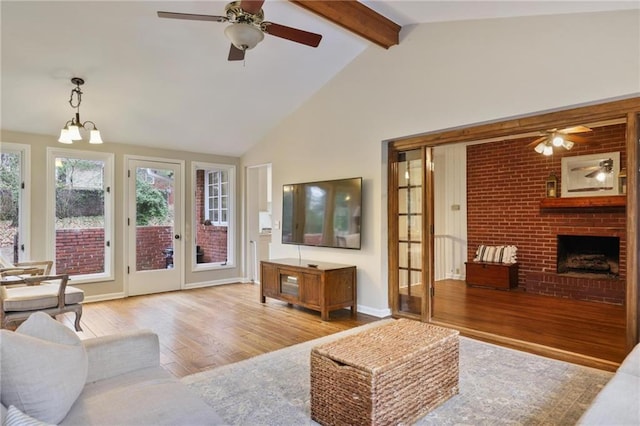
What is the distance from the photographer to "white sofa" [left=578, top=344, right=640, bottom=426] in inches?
56.6

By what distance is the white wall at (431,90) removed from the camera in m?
3.02

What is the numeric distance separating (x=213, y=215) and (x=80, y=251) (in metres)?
2.10

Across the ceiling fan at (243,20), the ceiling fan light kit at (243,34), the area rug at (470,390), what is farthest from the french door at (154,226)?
the ceiling fan light kit at (243,34)

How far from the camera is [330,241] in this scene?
197 inches

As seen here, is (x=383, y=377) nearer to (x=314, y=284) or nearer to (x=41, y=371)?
(x=41, y=371)

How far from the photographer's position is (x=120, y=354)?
1870mm

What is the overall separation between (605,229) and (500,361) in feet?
12.2

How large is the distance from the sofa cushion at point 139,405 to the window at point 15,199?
169 inches

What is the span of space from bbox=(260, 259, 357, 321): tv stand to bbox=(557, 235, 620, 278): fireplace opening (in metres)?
3.63

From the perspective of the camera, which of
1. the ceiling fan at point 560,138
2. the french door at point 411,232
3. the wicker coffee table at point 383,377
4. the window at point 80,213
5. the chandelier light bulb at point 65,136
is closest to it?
the wicker coffee table at point 383,377

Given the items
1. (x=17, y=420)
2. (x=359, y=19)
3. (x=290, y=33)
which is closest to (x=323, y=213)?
(x=359, y=19)

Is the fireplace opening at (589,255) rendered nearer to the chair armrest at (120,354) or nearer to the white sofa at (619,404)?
the white sofa at (619,404)

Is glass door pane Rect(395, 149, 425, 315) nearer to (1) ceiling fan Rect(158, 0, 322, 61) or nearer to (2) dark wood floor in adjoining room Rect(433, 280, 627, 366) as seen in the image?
(2) dark wood floor in adjoining room Rect(433, 280, 627, 366)

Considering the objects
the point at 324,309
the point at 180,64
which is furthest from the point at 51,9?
the point at 324,309
